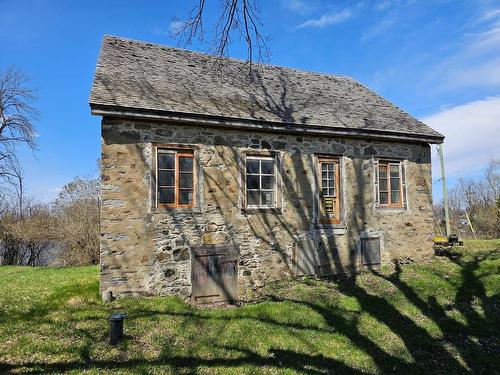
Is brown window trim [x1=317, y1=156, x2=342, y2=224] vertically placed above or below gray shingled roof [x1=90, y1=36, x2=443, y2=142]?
below

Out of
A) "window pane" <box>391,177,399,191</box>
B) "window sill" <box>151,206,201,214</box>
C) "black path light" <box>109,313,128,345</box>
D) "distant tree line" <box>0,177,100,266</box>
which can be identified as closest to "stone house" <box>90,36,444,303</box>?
"window sill" <box>151,206,201,214</box>

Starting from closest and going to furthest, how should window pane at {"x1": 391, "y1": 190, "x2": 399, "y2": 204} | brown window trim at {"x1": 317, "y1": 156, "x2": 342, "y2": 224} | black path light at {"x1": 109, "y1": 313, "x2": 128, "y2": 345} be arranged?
black path light at {"x1": 109, "y1": 313, "x2": 128, "y2": 345}, brown window trim at {"x1": 317, "y1": 156, "x2": 342, "y2": 224}, window pane at {"x1": 391, "y1": 190, "x2": 399, "y2": 204}

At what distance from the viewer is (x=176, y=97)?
357 inches

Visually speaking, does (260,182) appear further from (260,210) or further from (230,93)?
(230,93)

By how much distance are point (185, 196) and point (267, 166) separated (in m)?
2.41

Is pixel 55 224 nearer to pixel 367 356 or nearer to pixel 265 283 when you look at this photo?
pixel 265 283

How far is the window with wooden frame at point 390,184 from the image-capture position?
35.5ft

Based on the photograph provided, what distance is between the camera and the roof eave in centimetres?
777

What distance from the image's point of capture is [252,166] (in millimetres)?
9367

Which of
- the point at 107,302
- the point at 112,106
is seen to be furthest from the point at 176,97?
the point at 107,302

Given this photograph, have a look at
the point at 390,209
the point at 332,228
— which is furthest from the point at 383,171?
the point at 332,228

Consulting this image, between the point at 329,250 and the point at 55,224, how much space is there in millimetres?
14246

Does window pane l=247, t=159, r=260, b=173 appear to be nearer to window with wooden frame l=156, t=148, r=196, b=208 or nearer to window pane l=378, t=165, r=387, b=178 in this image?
window with wooden frame l=156, t=148, r=196, b=208

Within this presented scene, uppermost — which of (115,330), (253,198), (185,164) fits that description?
(185,164)
